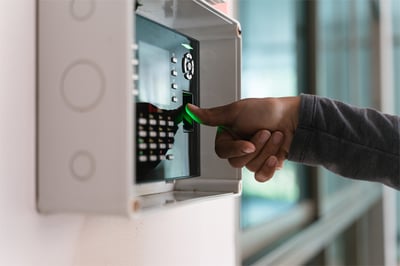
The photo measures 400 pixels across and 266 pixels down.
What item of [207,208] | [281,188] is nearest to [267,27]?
[281,188]

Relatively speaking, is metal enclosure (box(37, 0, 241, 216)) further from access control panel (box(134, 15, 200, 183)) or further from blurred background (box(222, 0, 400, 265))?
blurred background (box(222, 0, 400, 265))

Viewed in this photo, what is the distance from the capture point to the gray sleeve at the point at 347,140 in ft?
2.15

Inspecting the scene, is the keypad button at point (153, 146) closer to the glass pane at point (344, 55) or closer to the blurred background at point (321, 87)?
the blurred background at point (321, 87)

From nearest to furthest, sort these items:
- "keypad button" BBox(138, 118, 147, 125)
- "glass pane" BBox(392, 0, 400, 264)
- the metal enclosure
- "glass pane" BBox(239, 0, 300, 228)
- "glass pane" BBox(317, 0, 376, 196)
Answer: the metal enclosure → "keypad button" BBox(138, 118, 147, 125) → "glass pane" BBox(239, 0, 300, 228) → "glass pane" BBox(317, 0, 376, 196) → "glass pane" BBox(392, 0, 400, 264)

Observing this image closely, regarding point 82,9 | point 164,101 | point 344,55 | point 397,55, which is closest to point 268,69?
point 164,101

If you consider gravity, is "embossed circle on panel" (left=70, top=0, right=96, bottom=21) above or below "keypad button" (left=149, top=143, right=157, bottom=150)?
above

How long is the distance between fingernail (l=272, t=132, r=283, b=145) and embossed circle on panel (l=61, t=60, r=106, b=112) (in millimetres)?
307

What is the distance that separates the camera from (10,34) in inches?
16.8

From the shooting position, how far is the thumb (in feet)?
2.05

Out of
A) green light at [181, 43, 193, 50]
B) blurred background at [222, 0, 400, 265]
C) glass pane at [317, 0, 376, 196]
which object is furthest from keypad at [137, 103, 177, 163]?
glass pane at [317, 0, 376, 196]

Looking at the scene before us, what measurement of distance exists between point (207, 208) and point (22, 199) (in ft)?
1.26

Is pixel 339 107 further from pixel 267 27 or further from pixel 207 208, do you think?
pixel 267 27

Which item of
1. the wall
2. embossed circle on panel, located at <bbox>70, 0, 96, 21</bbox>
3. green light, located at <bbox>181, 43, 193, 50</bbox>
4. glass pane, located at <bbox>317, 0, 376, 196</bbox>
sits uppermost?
glass pane, located at <bbox>317, 0, 376, 196</bbox>

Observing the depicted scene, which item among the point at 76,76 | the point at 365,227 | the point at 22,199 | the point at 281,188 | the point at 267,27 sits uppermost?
the point at 267,27
